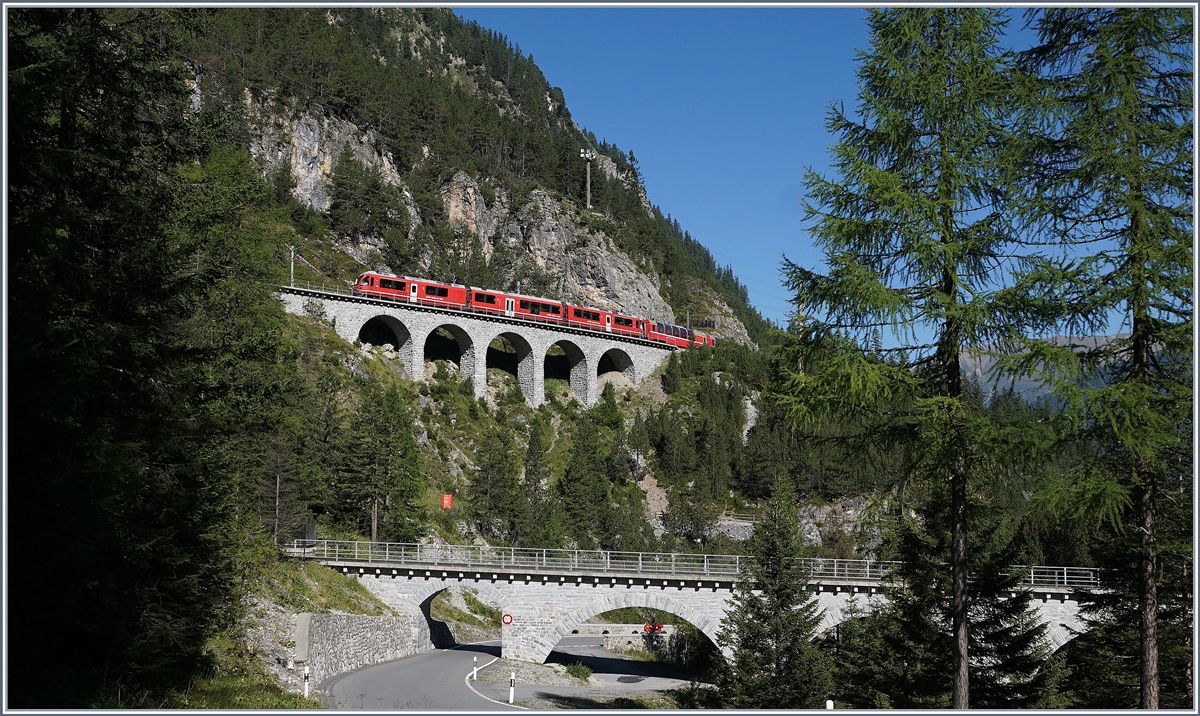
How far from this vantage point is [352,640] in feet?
92.4

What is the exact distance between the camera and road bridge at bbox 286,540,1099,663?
31047 millimetres

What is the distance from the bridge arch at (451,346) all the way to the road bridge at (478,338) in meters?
0.09

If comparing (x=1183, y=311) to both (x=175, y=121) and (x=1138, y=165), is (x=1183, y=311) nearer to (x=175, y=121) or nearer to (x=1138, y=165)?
(x=1138, y=165)

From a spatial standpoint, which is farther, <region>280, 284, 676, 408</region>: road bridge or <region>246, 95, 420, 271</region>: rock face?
<region>246, 95, 420, 271</region>: rock face

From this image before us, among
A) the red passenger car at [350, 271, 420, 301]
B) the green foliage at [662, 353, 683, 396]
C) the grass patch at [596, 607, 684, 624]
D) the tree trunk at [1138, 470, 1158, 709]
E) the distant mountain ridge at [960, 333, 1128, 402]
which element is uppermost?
the red passenger car at [350, 271, 420, 301]

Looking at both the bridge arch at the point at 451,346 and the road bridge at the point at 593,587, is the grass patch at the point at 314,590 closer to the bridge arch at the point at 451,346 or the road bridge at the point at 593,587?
the road bridge at the point at 593,587

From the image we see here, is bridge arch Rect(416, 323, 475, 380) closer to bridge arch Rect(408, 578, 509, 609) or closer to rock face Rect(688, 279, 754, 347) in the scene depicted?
bridge arch Rect(408, 578, 509, 609)

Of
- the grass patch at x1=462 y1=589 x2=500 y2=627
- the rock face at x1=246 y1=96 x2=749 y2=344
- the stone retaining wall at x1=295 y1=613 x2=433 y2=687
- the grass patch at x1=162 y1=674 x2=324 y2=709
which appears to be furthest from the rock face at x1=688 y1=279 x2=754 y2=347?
the grass patch at x1=162 y1=674 x2=324 y2=709

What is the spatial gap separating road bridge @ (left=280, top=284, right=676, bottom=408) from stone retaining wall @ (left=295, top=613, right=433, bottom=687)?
32.9 metres

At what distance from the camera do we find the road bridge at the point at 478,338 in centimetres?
6525

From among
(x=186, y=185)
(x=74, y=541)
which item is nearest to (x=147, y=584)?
(x=74, y=541)

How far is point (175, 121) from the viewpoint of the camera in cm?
1430

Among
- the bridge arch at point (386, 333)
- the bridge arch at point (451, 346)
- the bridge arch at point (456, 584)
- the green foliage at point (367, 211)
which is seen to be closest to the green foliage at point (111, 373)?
the bridge arch at point (456, 584)

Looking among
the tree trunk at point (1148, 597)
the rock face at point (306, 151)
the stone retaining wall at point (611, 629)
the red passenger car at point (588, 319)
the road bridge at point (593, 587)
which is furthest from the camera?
the rock face at point (306, 151)
